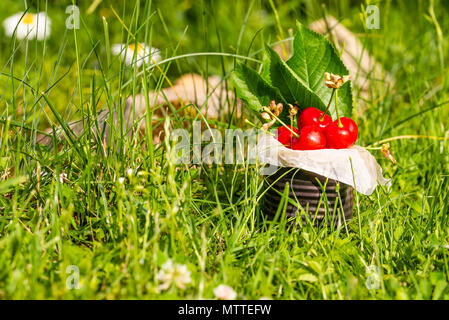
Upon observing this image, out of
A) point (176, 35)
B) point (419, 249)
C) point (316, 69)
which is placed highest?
point (176, 35)

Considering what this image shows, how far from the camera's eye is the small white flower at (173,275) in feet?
3.32

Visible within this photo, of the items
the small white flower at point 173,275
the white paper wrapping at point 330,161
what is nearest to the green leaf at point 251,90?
the white paper wrapping at point 330,161

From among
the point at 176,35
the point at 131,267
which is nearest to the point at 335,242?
the point at 131,267

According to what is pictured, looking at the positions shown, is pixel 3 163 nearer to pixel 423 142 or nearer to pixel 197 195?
pixel 197 195

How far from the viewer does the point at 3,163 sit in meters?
1.43

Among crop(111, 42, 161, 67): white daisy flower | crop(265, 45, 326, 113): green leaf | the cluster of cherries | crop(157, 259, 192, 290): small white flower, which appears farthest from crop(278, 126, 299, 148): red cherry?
crop(157, 259, 192, 290): small white flower

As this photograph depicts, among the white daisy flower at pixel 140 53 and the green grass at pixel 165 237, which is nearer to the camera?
the green grass at pixel 165 237

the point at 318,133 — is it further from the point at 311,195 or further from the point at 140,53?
the point at 140,53

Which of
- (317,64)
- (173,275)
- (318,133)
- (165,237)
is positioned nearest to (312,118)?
(318,133)

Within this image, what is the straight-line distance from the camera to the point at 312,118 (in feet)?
4.70

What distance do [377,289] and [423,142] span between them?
1142 millimetres

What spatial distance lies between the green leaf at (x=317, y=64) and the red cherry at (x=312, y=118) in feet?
0.15

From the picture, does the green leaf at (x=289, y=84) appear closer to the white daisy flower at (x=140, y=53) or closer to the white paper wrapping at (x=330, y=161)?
the white paper wrapping at (x=330, y=161)
